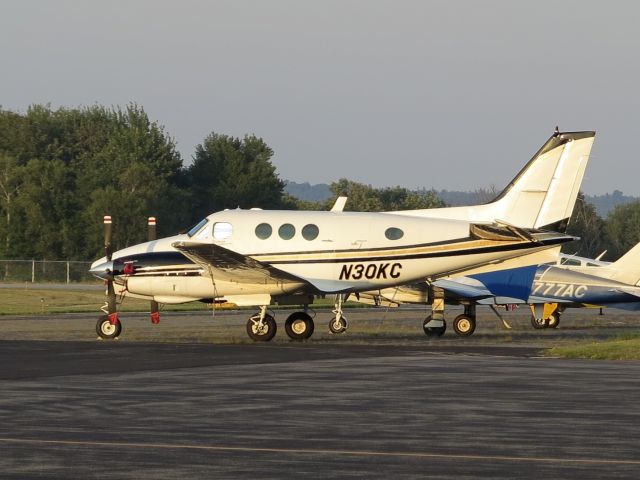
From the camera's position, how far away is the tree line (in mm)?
84312

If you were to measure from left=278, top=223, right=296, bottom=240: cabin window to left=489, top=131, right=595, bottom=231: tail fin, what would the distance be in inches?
212

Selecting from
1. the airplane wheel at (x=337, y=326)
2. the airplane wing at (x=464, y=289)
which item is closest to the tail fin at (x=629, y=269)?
the airplane wing at (x=464, y=289)

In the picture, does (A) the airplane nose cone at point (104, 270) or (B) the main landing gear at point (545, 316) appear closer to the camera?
(A) the airplane nose cone at point (104, 270)

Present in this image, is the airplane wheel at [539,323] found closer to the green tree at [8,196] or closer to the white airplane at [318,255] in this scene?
the white airplane at [318,255]

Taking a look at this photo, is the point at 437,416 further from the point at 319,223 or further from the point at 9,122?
the point at 9,122

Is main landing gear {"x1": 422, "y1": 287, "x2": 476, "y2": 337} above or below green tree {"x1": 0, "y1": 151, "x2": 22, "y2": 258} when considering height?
below

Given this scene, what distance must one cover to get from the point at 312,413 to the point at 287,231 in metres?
16.0

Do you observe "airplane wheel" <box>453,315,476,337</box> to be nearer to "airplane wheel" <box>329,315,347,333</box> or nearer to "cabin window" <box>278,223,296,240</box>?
"airplane wheel" <box>329,315,347,333</box>

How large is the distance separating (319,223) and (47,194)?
5880 cm

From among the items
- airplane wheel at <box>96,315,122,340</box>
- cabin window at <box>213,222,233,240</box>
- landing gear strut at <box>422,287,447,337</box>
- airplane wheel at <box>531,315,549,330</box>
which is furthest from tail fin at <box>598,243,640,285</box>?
airplane wheel at <box>96,315,122,340</box>

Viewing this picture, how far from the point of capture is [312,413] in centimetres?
1620

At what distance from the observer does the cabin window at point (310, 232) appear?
31891 millimetres

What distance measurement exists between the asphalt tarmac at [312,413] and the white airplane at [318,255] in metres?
3.45

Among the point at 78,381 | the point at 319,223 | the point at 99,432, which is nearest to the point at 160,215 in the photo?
the point at 319,223
